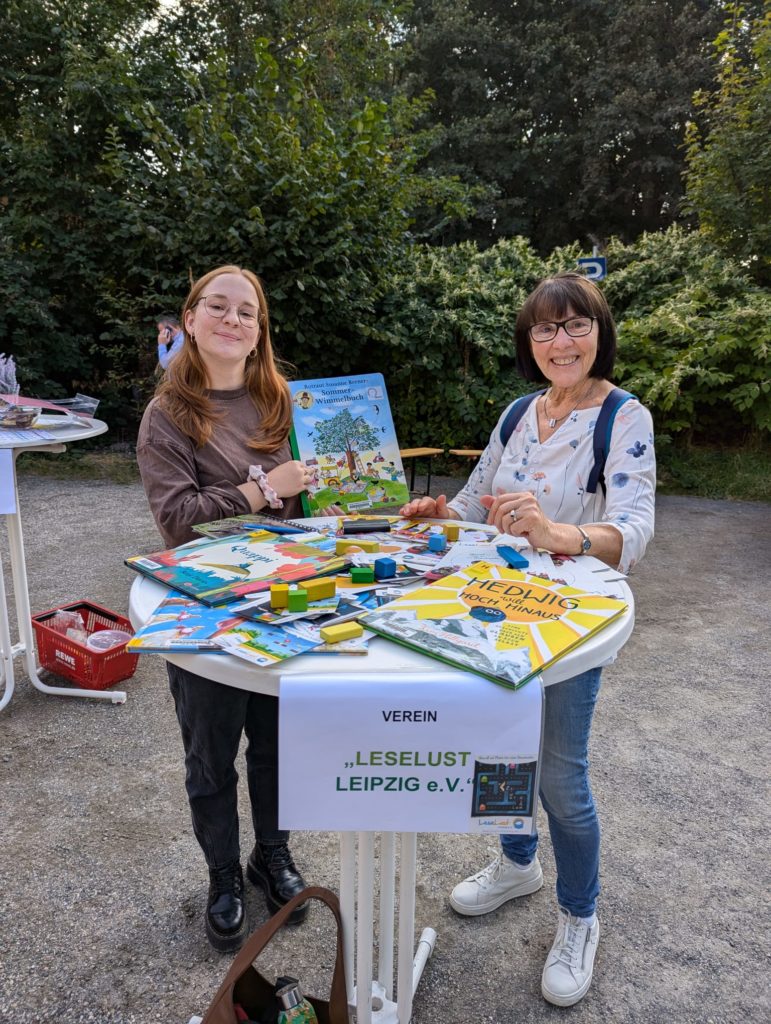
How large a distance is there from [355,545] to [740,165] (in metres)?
8.28

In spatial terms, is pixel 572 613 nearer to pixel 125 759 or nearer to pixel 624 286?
pixel 125 759

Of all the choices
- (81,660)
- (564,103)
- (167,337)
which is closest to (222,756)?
(81,660)

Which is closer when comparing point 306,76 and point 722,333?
point 722,333

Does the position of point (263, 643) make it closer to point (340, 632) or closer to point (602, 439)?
point (340, 632)

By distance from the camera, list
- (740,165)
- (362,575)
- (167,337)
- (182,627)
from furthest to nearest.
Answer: (740,165), (167,337), (362,575), (182,627)

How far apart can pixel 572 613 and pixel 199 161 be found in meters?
6.45

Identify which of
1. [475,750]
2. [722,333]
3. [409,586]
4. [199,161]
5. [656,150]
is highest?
[656,150]

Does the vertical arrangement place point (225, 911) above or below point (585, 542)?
below

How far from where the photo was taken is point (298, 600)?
1.11m

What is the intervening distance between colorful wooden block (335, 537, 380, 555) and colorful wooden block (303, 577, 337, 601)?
278 mm

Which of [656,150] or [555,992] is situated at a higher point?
[656,150]

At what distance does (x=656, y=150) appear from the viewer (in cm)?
1453

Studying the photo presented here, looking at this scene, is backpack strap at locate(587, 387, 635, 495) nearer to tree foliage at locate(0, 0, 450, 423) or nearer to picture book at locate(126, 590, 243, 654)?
picture book at locate(126, 590, 243, 654)

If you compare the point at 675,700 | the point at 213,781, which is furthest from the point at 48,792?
the point at 675,700
